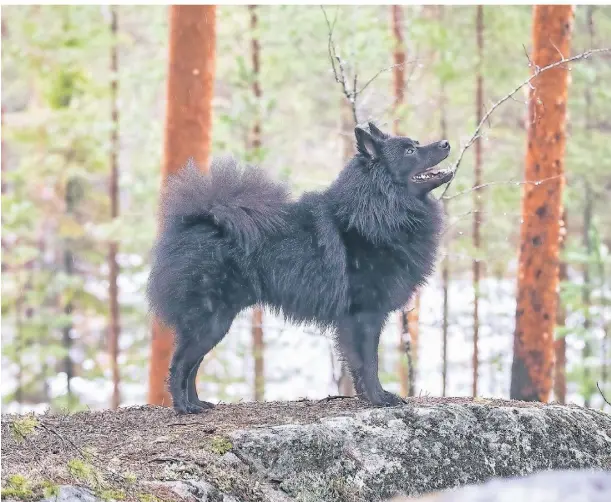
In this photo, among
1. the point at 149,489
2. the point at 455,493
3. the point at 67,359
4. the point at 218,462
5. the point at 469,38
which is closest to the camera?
the point at 149,489

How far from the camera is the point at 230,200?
219 inches

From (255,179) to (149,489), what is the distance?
2.56 meters

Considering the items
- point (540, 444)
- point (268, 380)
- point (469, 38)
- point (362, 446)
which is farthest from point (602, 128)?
point (362, 446)

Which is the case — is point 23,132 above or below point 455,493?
above

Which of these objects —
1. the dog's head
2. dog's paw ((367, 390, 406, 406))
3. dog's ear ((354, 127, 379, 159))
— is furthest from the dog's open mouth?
dog's paw ((367, 390, 406, 406))

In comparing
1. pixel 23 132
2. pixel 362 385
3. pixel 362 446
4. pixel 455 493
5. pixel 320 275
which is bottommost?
pixel 455 493

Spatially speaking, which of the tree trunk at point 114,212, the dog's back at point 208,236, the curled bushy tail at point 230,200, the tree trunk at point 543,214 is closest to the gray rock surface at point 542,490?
the dog's back at point 208,236

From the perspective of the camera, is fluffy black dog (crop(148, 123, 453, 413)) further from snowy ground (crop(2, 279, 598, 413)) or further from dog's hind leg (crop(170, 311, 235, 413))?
snowy ground (crop(2, 279, 598, 413))

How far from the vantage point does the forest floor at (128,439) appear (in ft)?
12.9

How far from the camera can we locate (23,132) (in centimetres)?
1271

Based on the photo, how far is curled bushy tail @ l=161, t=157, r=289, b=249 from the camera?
5.46 metres

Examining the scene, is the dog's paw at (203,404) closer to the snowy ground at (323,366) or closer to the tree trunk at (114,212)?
the tree trunk at (114,212)

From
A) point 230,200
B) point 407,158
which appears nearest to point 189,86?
point 230,200

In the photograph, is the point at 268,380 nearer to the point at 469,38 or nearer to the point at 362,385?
the point at 469,38
